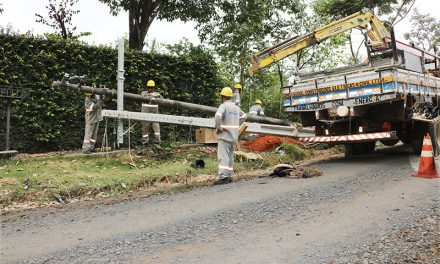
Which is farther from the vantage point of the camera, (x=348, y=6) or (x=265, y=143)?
(x=348, y=6)

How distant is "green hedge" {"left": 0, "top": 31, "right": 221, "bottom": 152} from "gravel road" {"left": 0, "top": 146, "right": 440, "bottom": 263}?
4.78m

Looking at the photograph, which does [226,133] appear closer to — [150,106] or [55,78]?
[150,106]

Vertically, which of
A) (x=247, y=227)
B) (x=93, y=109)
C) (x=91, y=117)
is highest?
A: (x=93, y=109)

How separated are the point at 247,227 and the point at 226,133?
3.62 meters

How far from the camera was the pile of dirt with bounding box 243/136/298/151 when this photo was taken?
12.1 metres

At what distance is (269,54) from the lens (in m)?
11.1

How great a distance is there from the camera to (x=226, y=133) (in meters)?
8.19

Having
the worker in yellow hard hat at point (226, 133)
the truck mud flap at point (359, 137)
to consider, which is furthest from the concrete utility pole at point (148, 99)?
the worker in yellow hard hat at point (226, 133)

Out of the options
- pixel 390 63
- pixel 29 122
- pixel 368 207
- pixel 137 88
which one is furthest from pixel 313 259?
pixel 137 88

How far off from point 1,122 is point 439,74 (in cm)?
1238

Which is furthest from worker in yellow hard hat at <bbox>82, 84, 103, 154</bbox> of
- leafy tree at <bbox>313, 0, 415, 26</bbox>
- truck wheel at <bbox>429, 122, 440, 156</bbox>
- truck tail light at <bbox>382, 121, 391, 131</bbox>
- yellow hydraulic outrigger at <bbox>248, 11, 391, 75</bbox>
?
leafy tree at <bbox>313, 0, 415, 26</bbox>

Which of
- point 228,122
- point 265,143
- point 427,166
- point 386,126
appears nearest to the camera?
point 427,166

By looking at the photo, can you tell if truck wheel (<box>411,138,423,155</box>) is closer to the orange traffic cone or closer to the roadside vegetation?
the orange traffic cone

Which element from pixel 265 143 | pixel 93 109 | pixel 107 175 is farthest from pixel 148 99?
pixel 265 143
